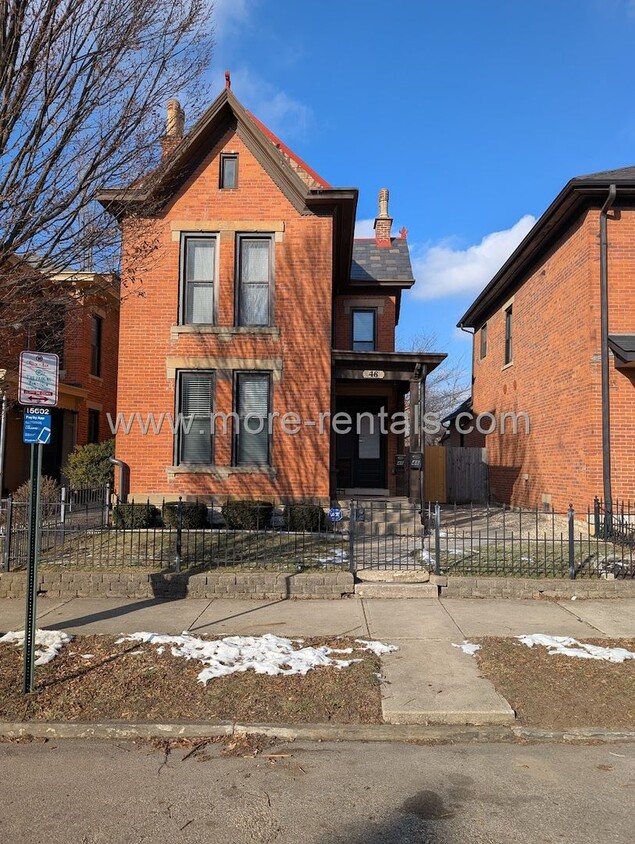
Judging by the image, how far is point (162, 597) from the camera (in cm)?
825

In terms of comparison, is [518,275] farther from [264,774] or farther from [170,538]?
[264,774]

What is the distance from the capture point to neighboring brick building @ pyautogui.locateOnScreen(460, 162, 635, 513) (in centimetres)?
1163

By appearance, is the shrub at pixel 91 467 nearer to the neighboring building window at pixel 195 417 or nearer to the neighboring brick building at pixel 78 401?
the neighboring brick building at pixel 78 401

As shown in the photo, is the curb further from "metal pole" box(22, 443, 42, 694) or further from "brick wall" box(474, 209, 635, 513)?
"brick wall" box(474, 209, 635, 513)

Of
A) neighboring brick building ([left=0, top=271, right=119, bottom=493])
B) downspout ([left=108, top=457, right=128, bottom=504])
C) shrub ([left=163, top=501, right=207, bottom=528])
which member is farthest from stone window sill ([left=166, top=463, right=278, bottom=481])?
neighboring brick building ([left=0, top=271, right=119, bottom=493])

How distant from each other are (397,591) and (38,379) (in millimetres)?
5370

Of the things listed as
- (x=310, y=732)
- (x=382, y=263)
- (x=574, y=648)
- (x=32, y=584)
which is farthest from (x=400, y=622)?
(x=382, y=263)

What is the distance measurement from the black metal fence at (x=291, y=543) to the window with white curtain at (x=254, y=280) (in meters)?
4.11

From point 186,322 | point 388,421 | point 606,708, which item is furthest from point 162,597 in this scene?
point 388,421

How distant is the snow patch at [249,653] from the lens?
5469 millimetres

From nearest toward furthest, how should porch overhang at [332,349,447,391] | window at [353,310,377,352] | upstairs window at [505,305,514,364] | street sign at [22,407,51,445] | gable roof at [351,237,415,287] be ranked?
street sign at [22,407,51,445] → porch overhang at [332,349,447,391] → upstairs window at [505,305,514,364] → gable roof at [351,237,415,287] → window at [353,310,377,352]

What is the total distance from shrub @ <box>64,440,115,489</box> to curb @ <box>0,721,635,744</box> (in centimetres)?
1074

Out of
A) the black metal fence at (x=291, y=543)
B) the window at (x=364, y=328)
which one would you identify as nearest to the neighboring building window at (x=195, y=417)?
the black metal fence at (x=291, y=543)

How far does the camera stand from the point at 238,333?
13188 mm
